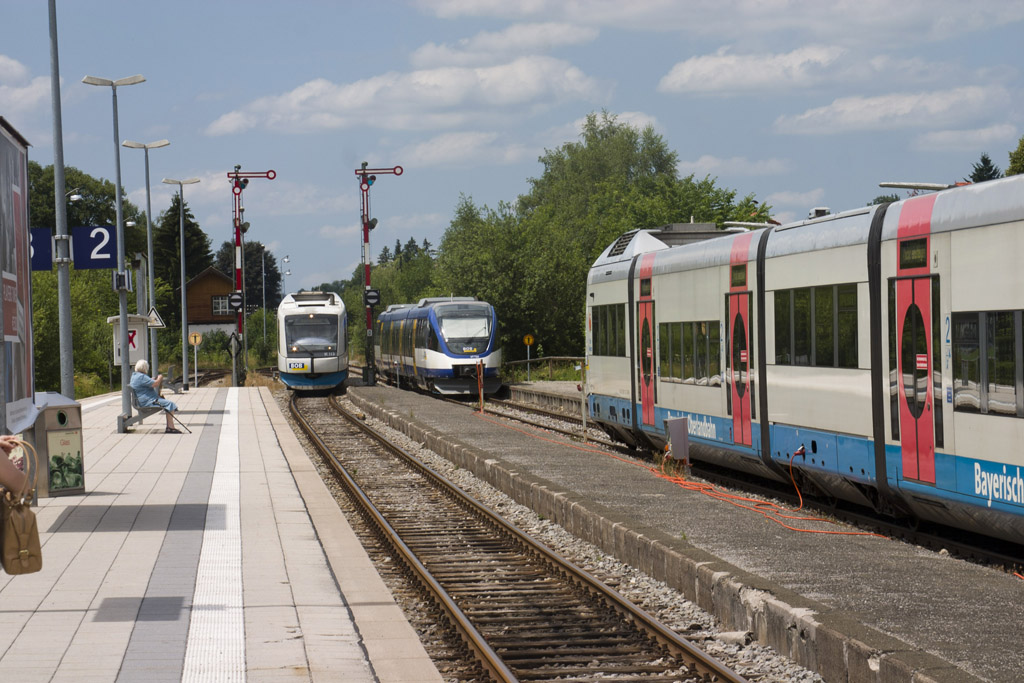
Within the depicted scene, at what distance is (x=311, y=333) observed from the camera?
140 feet

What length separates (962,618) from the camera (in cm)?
757

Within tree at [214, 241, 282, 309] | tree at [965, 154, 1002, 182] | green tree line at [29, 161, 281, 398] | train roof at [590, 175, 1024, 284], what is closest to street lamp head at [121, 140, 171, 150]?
green tree line at [29, 161, 281, 398]

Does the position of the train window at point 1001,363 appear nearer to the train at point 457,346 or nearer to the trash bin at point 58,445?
the trash bin at point 58,445

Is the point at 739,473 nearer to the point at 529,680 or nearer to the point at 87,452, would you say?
the point at 529,680

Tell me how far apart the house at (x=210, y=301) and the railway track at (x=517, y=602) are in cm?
11089

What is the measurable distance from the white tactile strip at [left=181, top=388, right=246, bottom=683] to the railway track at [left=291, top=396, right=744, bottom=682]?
151 cm

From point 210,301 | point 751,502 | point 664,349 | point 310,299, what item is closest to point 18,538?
point 751,502

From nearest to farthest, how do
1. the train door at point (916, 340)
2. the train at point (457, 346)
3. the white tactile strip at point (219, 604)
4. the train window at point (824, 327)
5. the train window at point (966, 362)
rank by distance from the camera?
the white tactile strip at point (219, 604), the train window at point (966, 362), the train door at point (916, 340), the train window at point (824, 327), the train at point (457, 346)

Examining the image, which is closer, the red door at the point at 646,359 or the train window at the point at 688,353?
the train window at the point at 688,353

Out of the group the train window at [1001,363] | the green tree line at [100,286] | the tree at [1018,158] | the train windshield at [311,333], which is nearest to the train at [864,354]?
the train window at [1001,363]

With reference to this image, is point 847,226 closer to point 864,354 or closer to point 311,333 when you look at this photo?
point 864,354

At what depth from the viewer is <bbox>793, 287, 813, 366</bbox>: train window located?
41.6 ft

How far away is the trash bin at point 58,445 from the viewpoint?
1441 centimetres

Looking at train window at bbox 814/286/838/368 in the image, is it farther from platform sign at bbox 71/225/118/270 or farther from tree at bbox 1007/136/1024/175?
tree at bbox 1007/136/1024/175
